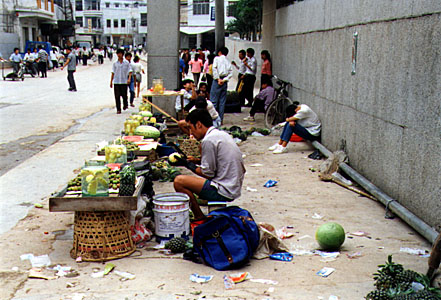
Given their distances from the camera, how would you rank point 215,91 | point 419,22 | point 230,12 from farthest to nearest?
1. point 230,12
2. point 215,91
3. point 419,22

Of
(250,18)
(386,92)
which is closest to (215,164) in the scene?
(386,92)

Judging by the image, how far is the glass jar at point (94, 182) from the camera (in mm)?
5043

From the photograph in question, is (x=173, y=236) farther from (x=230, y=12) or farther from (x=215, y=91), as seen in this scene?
(x=230, y=12)

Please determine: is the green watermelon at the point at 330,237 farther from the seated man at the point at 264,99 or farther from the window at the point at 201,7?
the window at the point at 201,7

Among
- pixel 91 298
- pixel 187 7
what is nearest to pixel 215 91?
pixel 91 298

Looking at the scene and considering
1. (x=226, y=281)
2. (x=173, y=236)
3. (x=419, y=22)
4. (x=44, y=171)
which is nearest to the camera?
(x=226, y=281)

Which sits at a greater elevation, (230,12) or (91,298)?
(230,12)

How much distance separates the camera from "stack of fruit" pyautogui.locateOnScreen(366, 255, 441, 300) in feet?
12.7

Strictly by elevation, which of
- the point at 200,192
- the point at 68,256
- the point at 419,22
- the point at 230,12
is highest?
the point at 230,12

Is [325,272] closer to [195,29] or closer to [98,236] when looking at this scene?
[98,236]

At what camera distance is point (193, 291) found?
4441mm

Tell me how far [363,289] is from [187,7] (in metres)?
73.6

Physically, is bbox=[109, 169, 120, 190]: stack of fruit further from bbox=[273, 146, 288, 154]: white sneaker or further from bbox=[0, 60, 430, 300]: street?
bbox=[273, 146, 288, 154]: white sneaker

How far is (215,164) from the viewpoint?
5.80 meters
